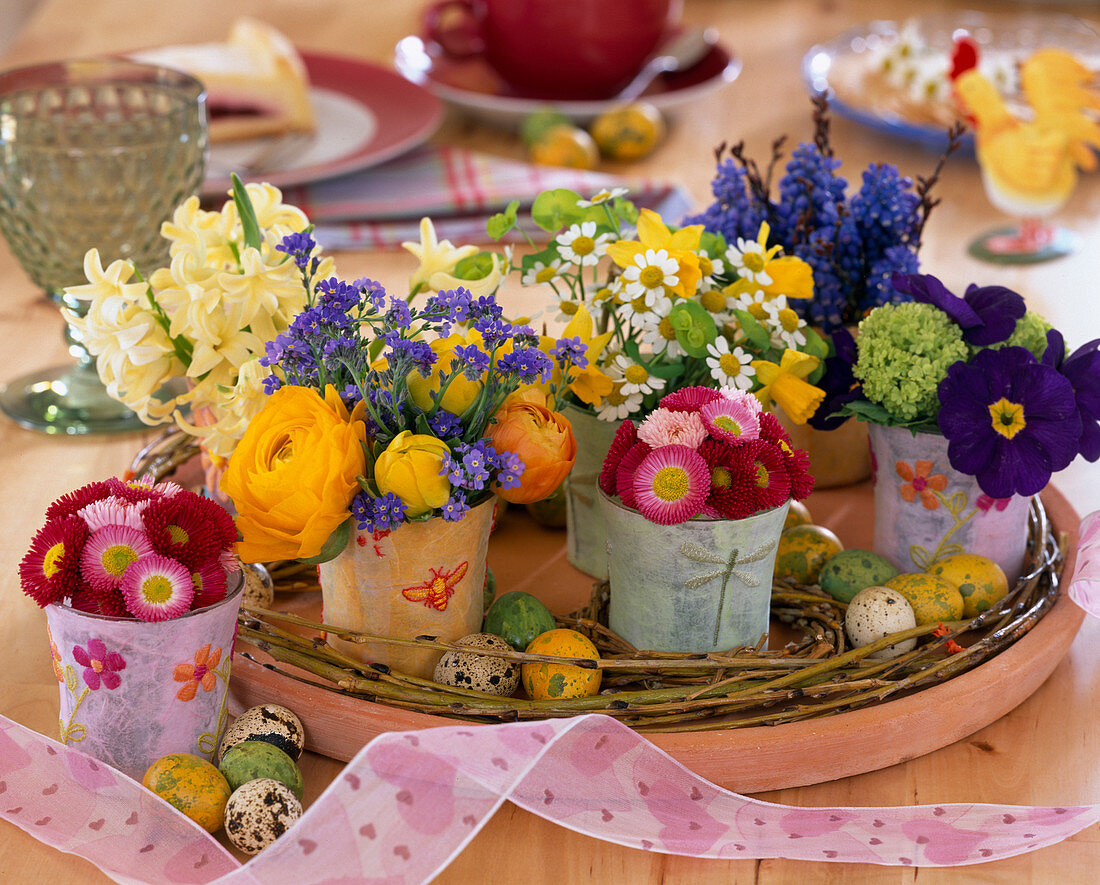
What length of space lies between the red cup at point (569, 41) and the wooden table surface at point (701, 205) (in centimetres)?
9

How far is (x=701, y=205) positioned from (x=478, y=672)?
79cm

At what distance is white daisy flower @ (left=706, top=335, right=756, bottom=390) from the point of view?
2.13ft

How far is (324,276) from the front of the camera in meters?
0.67

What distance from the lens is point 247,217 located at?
0.67m

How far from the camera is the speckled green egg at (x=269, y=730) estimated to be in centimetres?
58

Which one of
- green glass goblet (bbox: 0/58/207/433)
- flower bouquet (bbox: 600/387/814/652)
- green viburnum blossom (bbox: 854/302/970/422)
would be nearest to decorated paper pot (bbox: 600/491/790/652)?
flower bouquet (bbox: 600/387/814/652)

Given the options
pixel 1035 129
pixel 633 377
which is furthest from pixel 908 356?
pixel 1035 129

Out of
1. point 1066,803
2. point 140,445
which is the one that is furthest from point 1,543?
point 1066,803

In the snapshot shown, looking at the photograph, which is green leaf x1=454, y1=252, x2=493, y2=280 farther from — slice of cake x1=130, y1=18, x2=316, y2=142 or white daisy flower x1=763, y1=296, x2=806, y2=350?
slice of cake x1=130, y1=18, x2=316, y2=142

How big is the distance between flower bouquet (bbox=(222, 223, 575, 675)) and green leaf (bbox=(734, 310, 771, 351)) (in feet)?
0.37

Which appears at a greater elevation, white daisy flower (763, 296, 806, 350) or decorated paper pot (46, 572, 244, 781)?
white daisy flower (763, 296, 806, 350)

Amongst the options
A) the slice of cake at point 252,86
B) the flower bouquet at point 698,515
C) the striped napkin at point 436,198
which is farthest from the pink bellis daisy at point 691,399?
the slice of cake at point 252,86

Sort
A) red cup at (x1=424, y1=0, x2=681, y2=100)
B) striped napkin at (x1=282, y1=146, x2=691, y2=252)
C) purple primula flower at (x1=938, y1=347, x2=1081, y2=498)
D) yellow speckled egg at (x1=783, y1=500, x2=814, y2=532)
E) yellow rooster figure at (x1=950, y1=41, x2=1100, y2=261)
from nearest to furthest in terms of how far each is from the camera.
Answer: purple primula flower at (x1=938, y1=347, x2=1081, y2=498)
yellow speckled egg at (x1=783, y1=500, x2=814, y2=532)
yellow rooster figure at (x1=950, y1=41, x2=1100, y2=261)
striped napkin at (x1=282, y1=146, x2=691, y2=252)
red cup at (x1=424, y1=0, x2=681, y2=100)

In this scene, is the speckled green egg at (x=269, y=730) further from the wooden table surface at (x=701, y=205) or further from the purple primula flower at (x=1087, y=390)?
the purple primula flower at (x=1087, y=390)
